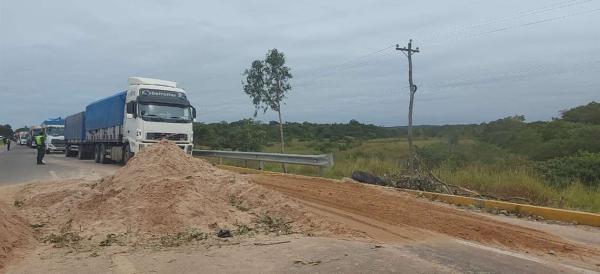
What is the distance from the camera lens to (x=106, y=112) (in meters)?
28.2

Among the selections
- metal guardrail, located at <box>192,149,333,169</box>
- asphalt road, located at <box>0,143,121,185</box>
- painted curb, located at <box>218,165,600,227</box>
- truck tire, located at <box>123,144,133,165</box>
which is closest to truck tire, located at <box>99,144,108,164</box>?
asphalt road, located at <box>0,143,121,185</box>

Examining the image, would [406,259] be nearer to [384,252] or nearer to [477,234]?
[384,252]

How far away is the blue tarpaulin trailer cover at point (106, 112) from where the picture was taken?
25.5 m

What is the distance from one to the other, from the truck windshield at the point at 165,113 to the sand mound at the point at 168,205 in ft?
39.4

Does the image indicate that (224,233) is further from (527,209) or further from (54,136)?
(54,136)

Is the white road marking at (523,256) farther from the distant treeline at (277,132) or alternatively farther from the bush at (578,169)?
the distant treeline at (277,132)

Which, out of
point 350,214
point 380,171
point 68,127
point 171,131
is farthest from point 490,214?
point 68,127

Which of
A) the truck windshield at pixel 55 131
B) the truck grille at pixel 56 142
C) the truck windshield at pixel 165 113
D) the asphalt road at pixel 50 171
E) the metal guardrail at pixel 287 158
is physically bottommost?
the asphalt road at pixel 50 171

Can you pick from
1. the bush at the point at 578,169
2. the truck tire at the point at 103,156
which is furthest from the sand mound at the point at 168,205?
the truck tire at the point at 103,156

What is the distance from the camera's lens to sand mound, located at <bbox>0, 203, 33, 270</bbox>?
7.01 m

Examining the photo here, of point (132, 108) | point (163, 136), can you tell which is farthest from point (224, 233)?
point (132, 108)

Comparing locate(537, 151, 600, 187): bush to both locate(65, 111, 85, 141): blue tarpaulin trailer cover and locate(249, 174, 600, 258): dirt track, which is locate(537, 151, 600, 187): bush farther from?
locate(65, 111, 85, 141): blue tarpaulin trailer cover

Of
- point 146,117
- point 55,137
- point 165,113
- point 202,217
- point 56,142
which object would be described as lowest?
point 202,217

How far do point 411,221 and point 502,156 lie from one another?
19863 millimetres
